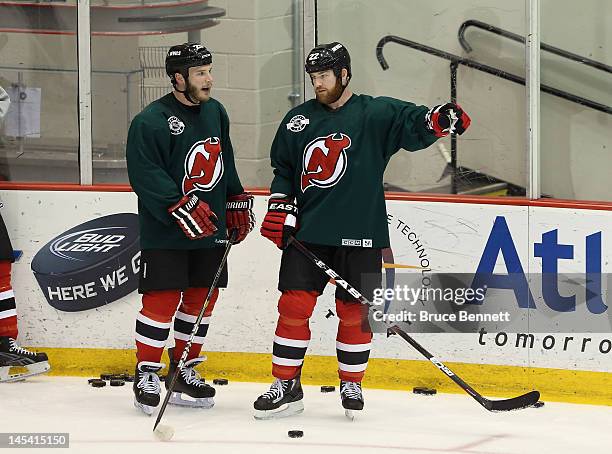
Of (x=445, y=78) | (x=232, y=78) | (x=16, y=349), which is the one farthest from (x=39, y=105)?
(x=445, y=78)

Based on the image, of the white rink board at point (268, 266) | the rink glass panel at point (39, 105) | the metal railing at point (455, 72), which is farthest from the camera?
the rink glass panel at point (39, 105)

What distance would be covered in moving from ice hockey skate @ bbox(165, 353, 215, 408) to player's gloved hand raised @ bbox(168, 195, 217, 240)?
55cm

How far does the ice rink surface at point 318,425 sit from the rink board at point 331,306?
127mm

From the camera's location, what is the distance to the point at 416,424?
4.39 meters

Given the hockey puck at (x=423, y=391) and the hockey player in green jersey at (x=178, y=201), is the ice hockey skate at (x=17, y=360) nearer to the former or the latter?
the hockey player in green jersey at (x=178, y=201)

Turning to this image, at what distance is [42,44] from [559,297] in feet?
7.31

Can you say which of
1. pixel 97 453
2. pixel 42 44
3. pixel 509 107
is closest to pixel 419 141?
pixel 509 107

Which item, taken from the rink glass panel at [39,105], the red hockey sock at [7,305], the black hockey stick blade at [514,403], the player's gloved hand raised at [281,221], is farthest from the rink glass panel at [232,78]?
the black hockey stick blade at [514,403]

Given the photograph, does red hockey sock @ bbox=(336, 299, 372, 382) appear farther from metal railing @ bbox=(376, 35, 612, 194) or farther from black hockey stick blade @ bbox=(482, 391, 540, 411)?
metal railing @ bbox=(376, 35, 612, 194)

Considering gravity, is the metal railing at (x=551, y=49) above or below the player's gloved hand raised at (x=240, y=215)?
above

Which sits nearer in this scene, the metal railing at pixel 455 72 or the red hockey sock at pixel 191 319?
the red hockey sock at pixel 191 319

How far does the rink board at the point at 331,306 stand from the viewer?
4.68 meters

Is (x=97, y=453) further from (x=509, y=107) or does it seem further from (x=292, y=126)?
(x=509, y=107)

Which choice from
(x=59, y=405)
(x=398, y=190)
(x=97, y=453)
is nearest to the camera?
(x=97, y=453)
